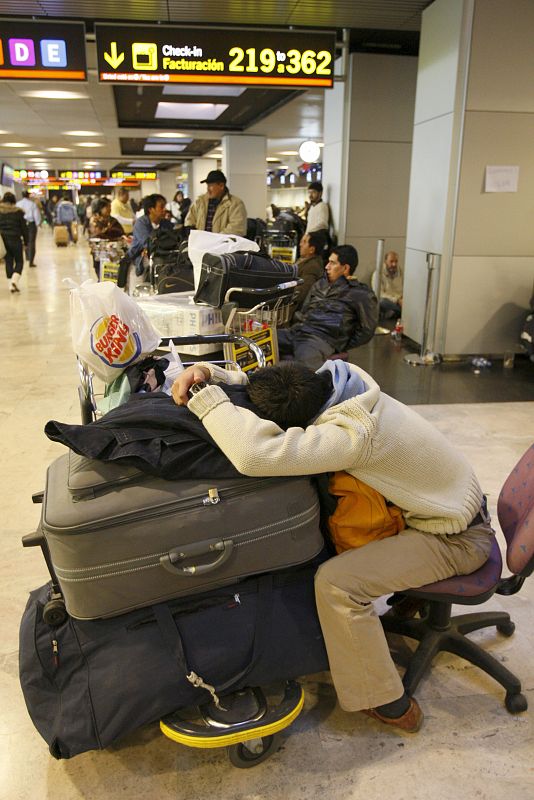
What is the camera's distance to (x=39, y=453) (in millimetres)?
3783

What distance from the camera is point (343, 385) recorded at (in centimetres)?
174

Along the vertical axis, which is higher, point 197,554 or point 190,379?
point 190,379

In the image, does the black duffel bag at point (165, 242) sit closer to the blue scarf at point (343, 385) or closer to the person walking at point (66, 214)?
the blue scarf at point (343, 385)

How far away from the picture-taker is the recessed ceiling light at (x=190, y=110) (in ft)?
39.8

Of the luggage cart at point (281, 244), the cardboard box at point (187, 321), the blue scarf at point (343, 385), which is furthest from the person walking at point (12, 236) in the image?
the blue scarf at point (343, 385)

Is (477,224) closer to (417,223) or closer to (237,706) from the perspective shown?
(417,223)

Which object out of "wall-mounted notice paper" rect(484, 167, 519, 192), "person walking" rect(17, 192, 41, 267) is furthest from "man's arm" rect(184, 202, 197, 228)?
"person walking" rect(17, 192, 41, 267)

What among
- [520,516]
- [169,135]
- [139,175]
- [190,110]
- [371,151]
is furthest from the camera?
[139,175]

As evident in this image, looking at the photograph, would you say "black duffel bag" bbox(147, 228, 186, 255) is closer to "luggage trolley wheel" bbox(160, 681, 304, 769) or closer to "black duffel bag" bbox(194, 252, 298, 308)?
"black duffel bag" bbox(194, 252, 298, 308)

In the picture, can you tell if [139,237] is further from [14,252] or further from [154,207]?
[14,252]

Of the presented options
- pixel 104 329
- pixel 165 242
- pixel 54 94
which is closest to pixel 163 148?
pixel 54 94

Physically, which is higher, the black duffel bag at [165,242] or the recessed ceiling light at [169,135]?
the recessed ceiling light at [169,135]

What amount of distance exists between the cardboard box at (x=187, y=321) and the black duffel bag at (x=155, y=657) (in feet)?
5.23

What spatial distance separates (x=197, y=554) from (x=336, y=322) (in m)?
2.44
